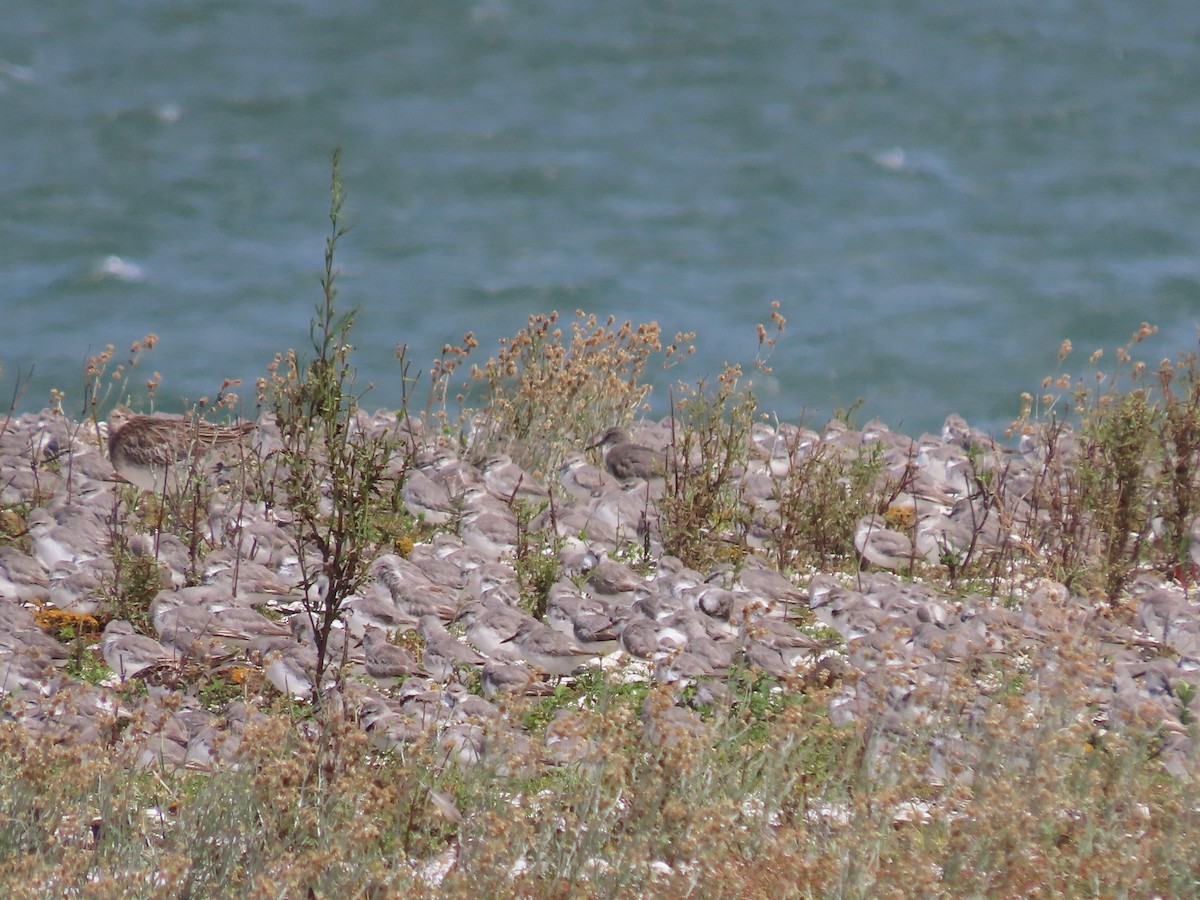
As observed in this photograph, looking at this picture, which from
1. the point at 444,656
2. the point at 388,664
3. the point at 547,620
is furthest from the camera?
the point at 547,620

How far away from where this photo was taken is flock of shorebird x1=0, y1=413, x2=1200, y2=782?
14.7 ft

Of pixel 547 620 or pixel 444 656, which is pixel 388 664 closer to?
pixel 444 656

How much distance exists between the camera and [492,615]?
5406 millimetres

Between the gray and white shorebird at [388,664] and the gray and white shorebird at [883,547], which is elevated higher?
the gray and white shorebird at [388,664]

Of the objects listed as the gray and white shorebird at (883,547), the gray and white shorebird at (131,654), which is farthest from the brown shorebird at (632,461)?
the gray and white shorebird at (131,654)

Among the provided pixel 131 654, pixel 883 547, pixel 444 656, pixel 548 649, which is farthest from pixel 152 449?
pixel 883 547

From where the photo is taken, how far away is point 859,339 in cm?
2009

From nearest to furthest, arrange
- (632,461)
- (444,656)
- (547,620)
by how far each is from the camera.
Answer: (444,656), (547,620), (632,461)

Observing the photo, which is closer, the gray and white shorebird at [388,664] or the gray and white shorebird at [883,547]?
the gray and white shorebird at [388,664]

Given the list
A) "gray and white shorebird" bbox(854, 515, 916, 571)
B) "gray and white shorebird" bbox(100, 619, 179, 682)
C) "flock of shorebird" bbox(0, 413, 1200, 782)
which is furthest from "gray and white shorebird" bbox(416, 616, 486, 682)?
"gray and white shorebird" bbox(854, 515, 916, 571)

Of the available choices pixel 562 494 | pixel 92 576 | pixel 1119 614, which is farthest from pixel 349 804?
pixel 562 494

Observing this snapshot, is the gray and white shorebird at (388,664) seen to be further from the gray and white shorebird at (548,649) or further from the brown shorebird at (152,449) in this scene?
the brown shorebird at (152,449)

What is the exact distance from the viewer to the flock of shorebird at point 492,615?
4473 millimetres

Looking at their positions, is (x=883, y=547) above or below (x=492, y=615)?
below
